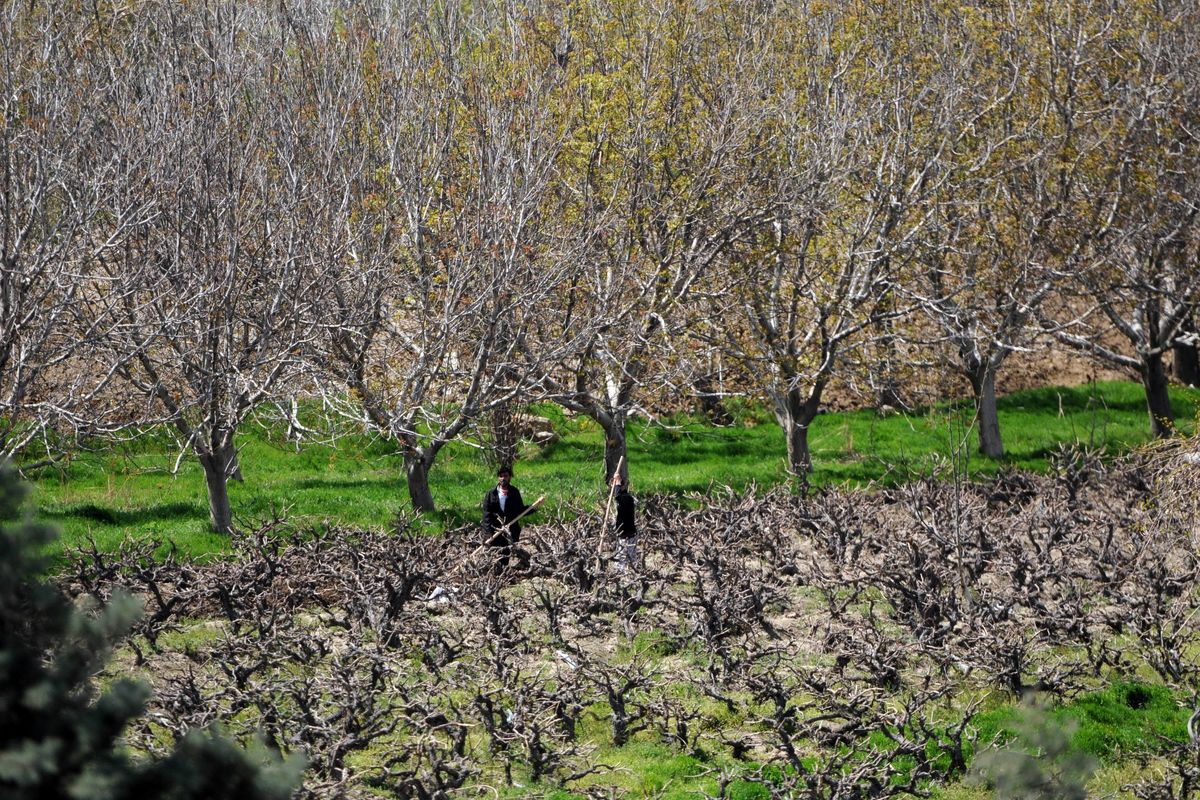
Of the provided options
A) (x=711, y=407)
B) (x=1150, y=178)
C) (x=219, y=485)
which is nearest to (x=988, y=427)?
(x=1150, y=178)

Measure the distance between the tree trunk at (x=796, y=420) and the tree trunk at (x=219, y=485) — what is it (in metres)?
8.40

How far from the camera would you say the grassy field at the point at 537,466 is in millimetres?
17328

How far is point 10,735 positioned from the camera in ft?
11.8

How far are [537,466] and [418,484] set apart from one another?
4.47 metres

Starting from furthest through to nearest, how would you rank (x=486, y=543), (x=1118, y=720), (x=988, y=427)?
(x=988, y=427), (x=486, y=543), (x=1118, y=720)

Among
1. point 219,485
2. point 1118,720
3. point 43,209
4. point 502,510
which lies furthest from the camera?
point 219,485

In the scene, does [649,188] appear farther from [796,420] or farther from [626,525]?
[626,525]

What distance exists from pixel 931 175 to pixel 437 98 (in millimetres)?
8133

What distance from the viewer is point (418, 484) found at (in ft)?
57.7

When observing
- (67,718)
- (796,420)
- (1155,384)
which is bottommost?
(67,718)

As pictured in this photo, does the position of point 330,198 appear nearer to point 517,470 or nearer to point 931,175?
point 517,470

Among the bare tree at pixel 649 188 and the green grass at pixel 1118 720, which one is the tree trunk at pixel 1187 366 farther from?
the green grass at pixel 1118 720

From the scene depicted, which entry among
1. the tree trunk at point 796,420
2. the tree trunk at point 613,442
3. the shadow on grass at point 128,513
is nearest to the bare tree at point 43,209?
the shadow on grass at point 128,513

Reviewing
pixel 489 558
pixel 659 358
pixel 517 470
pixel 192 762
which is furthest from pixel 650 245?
pixel 192 762
